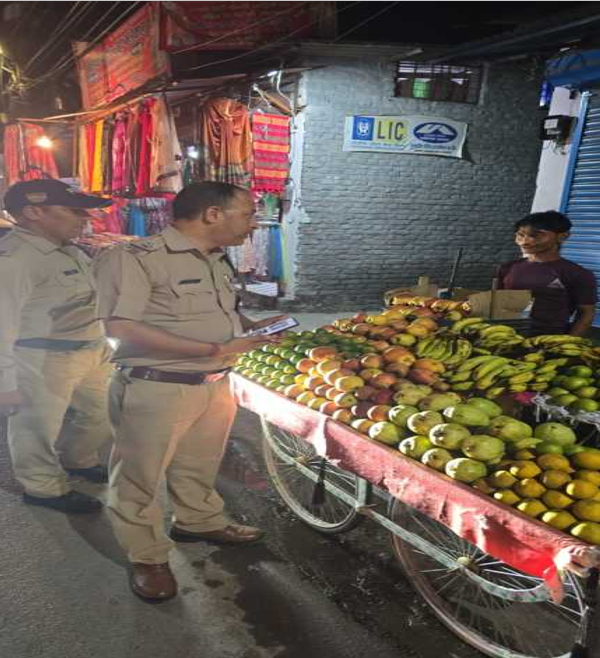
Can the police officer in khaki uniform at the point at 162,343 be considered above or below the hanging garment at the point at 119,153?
below

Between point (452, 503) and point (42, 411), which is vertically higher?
point (452, 503)

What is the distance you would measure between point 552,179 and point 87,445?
7.07 m

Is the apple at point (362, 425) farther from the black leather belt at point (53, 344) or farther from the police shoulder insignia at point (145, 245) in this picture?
the black leather belt at point (53, 344)

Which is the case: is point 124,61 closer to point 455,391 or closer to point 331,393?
point 331,393

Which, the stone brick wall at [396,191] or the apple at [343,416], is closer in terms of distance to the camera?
the apple at [343,416]

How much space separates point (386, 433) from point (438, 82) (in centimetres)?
841

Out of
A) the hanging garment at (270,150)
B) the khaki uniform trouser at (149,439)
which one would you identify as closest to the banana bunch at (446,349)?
the khaki uniform trouser at (149,439)

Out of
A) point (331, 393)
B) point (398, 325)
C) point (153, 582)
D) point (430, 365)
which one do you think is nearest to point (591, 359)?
point (430, 365)

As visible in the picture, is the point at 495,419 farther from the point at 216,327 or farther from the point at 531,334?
the point at 531,334

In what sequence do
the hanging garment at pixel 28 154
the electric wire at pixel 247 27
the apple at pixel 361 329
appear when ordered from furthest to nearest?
1. the hanging garment at pixel 28 154
2. the electric wire at pixel 247 27
3. the apple at pixel 361 329

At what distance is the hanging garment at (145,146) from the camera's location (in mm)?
8141

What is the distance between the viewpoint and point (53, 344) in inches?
141

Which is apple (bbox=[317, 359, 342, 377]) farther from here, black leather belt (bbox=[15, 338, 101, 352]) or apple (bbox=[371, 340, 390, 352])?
black leather belt (bbox=[15, 338, 101, 352])

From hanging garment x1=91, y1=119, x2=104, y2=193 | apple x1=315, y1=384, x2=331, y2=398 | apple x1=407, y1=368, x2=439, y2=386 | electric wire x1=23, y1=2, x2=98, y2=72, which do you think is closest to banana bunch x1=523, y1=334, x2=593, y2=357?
apple x1=407, y1=368, x2=439, y2=386
